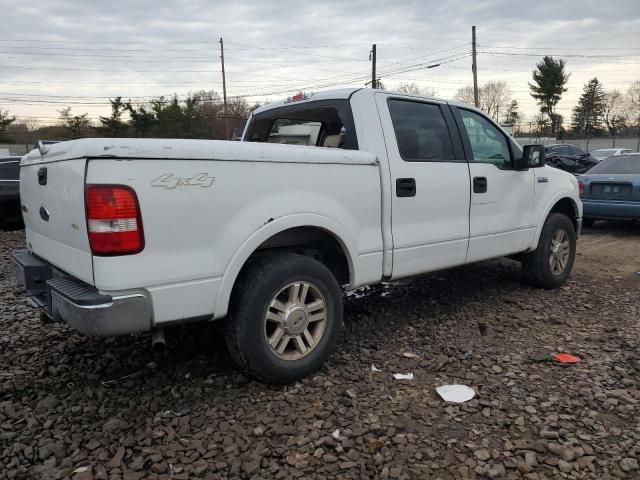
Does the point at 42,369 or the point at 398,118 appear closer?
the point at 42,369

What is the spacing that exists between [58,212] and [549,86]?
2753 inches

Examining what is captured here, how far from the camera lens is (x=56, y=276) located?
3145mm

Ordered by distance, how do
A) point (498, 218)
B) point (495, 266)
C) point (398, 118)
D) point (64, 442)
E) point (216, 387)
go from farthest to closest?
point (495, 266)
point (498, 218)
point (398, 118)
point (216, 387)
point (64, 442)

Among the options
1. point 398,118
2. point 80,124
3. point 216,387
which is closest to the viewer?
point 216,387

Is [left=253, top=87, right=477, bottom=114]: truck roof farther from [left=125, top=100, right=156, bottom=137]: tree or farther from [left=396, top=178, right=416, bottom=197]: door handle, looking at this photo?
[left=125, top=100, right=156, bottom=137]: tree

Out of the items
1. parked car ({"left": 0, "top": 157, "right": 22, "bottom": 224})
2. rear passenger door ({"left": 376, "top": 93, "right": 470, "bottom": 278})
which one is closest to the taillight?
rear passenger door ({"left": 376, "top": 93, "right": 470, "bottom": 278})

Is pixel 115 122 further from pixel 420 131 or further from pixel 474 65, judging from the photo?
pixel 420 131

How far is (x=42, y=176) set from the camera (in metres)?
3.09

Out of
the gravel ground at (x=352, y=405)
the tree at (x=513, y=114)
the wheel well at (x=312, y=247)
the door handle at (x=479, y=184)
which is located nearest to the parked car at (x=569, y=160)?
the door handle at (x=479, y=184)

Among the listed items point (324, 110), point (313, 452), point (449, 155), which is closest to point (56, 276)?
point (313, 452)

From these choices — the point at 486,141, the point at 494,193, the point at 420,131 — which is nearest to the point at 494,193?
the point at 494,193

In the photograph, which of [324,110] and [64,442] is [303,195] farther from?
[64,442]

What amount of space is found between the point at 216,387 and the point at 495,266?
14.7ft

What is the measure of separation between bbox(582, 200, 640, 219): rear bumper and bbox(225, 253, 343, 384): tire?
747 centimetres
